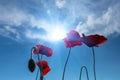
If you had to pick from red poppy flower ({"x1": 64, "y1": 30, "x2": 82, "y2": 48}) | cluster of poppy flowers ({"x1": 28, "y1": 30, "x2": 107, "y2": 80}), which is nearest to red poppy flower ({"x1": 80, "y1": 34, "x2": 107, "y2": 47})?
cluster of poppy flowers ({"x1": 28, "y1": 30, "x2": 107, "y2": 80})

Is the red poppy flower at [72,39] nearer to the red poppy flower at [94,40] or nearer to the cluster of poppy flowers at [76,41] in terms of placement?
the cluster of poppy flowers at [76,41]

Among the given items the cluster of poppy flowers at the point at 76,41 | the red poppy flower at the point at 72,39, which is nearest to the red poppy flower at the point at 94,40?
the cluster of poppy flowers at the point at 76,41

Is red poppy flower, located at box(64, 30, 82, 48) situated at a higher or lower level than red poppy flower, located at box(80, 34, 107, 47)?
higher

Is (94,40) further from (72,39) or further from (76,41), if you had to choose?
(72,39)

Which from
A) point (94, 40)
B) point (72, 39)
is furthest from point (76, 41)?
point (94, 40)

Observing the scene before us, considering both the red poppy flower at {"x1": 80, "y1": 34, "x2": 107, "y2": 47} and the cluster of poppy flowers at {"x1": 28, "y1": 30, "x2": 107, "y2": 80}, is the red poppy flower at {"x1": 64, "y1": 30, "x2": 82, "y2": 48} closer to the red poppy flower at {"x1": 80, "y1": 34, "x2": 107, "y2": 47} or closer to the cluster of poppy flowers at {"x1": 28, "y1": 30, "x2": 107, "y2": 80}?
the cluster of poppy flowers at {"x1": 28, "y1": 30, "x2": 107, "y2": 80}

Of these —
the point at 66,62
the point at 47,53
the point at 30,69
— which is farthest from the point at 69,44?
the point at 30,69

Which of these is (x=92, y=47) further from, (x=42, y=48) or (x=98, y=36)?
(x=42, y=48)

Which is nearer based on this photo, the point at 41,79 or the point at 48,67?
the point at 41,79

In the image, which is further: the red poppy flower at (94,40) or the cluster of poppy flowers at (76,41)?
the red poppy flower at (94,40)

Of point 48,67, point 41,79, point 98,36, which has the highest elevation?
point 98,36

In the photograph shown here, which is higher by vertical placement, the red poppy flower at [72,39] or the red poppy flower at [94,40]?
the red poppy flower at [72,39]

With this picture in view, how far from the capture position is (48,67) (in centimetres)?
428

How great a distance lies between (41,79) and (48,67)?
1742mm
